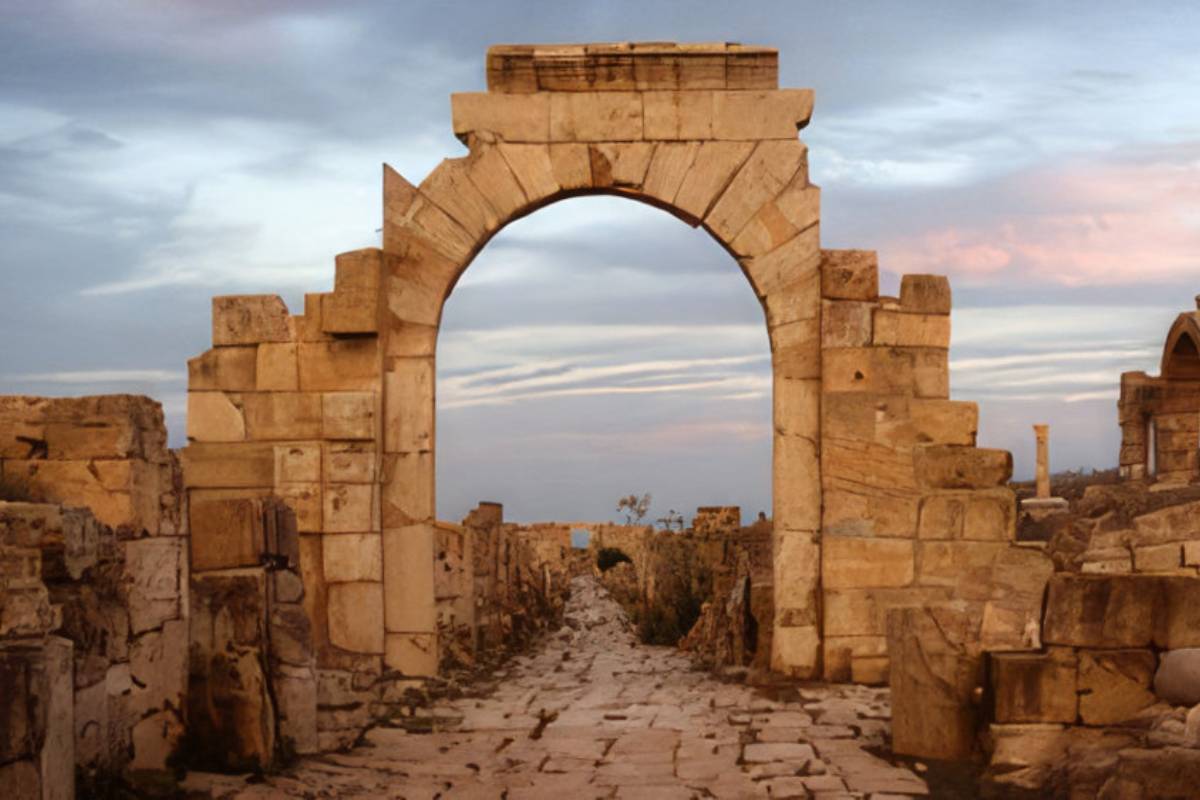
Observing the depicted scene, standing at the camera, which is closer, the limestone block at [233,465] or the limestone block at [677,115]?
the limestone block at [233,465]

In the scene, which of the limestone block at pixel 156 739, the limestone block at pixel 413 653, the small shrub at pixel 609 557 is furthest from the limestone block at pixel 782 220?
the small shrub at pixel 609 557

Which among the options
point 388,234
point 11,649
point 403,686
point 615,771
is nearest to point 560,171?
point 388,234

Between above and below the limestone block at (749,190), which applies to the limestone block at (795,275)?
below

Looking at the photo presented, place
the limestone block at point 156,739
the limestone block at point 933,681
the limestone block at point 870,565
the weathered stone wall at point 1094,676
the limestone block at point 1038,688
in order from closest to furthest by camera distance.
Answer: the limestone block at point 156,739 → the weathered stone wall at point 1094,676 → the limestone block at point 1038,688 → the limestone block at point 933,681 → the limestone block at point 870,565

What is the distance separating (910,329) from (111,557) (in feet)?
20.9

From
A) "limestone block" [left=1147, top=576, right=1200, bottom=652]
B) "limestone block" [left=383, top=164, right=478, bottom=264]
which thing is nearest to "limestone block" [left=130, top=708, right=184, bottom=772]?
"limestone block" [left=1147, top=576, right=1200, bottom=652]

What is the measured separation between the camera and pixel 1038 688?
669 cm

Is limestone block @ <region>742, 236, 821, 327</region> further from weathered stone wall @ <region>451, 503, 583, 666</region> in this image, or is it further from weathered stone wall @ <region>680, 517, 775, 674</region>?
weathered stone wall @ <region>451, 503, 583, 666</region>

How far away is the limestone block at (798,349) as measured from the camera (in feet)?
33.5

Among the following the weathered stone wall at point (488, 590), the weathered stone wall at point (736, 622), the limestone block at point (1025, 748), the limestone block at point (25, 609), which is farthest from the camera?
the weathered stone wall at point (488, 590)

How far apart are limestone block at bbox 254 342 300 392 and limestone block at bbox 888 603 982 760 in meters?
5.00

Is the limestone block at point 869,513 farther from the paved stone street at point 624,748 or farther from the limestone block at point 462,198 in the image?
the limestone block at point 462,198

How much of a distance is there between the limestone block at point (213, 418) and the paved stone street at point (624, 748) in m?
2.61

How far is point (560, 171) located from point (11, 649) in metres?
6.51
